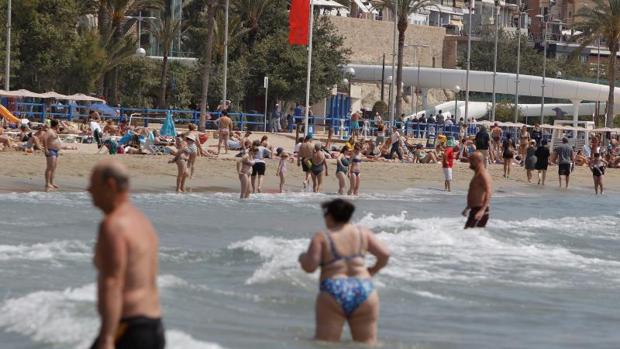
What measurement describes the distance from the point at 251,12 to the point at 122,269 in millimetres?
51165

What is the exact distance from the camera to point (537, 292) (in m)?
15.4

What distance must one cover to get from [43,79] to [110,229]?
A: 146 ft

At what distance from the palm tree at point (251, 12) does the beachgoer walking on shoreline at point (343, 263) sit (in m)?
47.5

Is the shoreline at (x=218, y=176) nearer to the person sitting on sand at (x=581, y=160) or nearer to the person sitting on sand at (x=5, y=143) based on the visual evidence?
the person sitting on sand at (x=5, y=143)

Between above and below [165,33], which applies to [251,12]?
above

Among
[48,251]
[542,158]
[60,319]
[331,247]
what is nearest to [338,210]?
[331,247]

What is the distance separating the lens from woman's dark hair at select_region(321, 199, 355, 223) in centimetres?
870

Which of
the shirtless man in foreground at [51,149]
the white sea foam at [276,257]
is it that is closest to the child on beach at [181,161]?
the shirtless man in foreground at [51,149]

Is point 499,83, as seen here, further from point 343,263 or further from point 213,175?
point 343,263

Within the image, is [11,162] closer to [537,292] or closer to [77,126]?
[77,126]

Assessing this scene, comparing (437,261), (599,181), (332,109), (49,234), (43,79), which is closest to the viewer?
(437,261)

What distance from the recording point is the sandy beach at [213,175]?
1178 inches

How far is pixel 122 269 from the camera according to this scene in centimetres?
613

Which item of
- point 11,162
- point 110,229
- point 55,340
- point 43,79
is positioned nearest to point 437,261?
point 55,340
